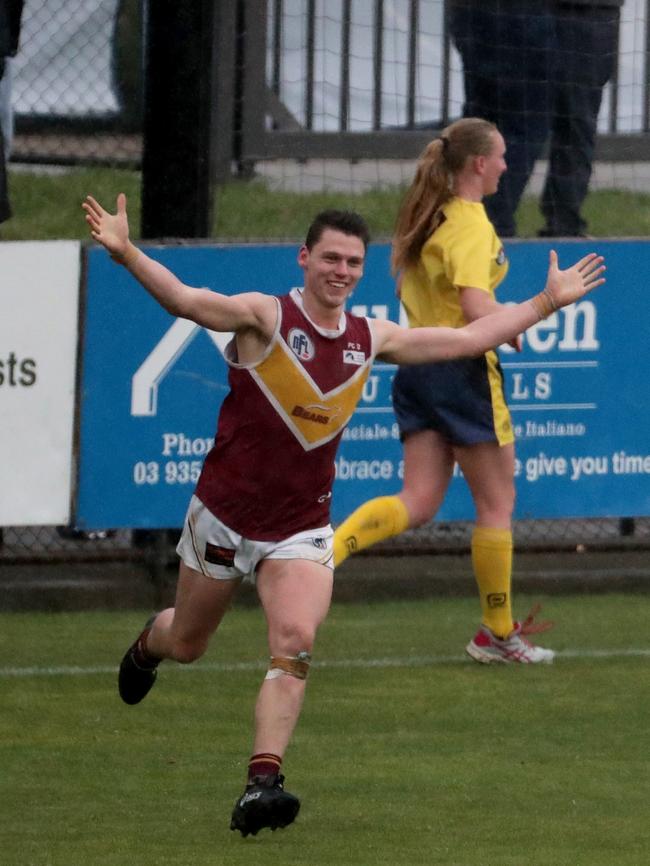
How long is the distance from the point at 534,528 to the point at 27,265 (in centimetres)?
275

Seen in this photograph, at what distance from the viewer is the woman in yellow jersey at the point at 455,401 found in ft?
26.1

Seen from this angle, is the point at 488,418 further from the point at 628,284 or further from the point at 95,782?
the point at 95,782

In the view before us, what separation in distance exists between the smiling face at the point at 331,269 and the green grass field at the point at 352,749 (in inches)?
55.7

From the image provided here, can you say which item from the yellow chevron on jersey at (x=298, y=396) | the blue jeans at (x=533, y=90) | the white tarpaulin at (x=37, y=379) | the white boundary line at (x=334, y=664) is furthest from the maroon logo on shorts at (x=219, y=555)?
the blue jeans at (x=533, y=90)

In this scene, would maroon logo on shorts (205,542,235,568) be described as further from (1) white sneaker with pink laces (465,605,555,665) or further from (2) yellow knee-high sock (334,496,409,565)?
(1) white sneaker with pink laces (465,605,555,665)

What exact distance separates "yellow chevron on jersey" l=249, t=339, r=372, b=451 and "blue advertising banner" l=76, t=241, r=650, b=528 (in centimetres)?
293

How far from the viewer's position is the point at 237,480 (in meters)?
6.18

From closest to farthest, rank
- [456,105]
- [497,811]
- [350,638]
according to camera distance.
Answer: [497,811] < [350,638] < [456,105]

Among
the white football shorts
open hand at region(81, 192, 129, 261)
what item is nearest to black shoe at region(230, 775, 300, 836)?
the white football shorts

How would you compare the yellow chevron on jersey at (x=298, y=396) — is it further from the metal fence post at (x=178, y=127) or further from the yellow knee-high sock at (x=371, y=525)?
the metal fence post at (x=178, y=127)

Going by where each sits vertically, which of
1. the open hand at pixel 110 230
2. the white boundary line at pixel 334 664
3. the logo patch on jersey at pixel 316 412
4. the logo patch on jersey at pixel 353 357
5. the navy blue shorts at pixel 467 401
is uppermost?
the open hand at pixel 110 230

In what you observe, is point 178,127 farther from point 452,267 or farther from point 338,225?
point 338,225

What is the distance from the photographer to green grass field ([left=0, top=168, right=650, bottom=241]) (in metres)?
10.0

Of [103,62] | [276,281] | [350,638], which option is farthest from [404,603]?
[103,62]
